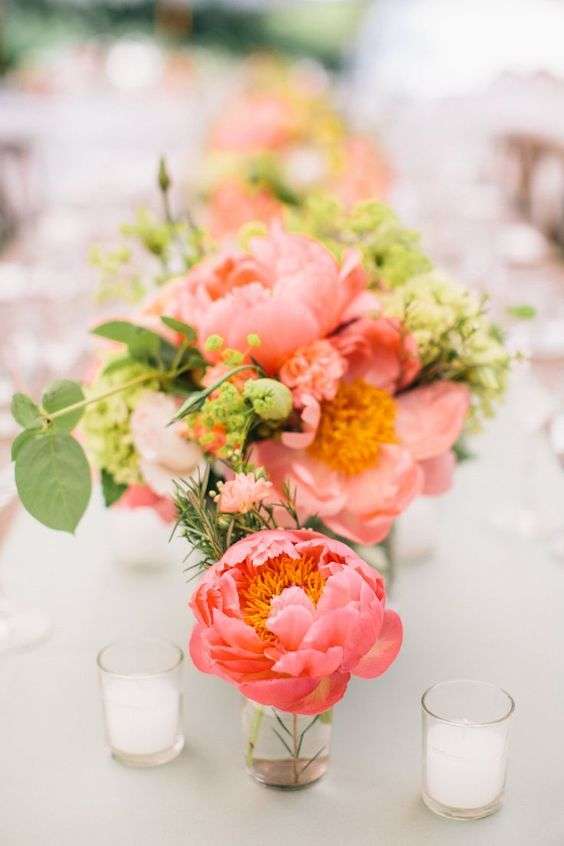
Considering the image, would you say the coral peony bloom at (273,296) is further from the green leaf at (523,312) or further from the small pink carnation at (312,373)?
the green leaf at (523,312)

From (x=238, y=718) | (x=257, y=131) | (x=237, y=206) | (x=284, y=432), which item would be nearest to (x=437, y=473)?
(x=284, y=432)

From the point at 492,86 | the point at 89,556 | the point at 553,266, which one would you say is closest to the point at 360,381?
the point at 89,556

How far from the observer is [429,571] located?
118 cm

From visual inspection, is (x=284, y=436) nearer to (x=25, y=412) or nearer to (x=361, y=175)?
(x=25, y=412)

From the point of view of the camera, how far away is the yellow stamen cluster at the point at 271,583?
70 centimetres

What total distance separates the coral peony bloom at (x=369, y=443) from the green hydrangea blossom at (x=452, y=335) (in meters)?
0.02

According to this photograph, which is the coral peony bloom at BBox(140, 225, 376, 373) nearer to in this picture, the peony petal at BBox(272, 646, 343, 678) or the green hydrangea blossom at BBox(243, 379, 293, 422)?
the green hydrangea blossom at BBox(243, 379, 293, 422)

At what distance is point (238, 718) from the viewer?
89cm

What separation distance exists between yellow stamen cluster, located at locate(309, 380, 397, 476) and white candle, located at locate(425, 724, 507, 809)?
0.25 metres

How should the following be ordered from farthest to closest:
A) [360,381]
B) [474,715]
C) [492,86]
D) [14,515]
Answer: [492,86] → [14,515] → [360,381] → [474,715]

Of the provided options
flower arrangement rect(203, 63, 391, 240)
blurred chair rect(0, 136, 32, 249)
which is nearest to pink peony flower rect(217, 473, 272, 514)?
flower arrangement rect(203, 63, 391, 240)

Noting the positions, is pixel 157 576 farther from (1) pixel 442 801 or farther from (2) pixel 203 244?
(1) pixel 442 801

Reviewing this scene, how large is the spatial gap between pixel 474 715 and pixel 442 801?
0.06 m

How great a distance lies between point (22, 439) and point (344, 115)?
5506mm
